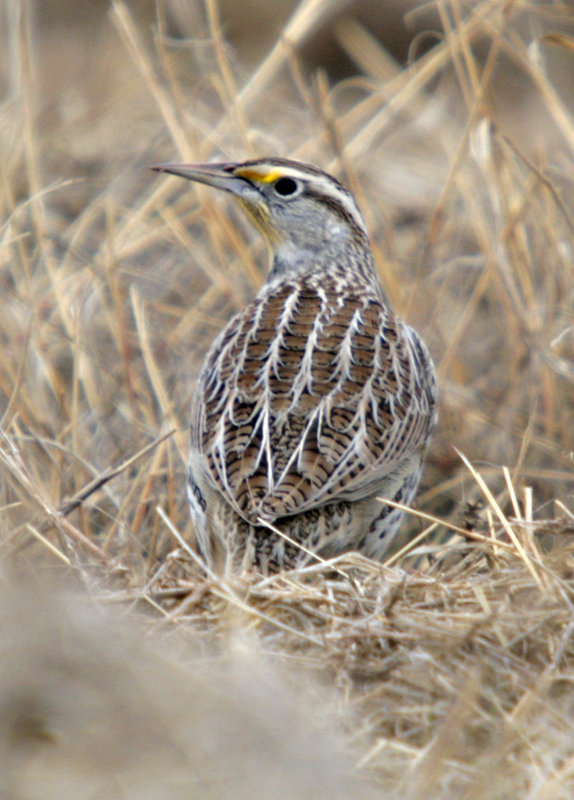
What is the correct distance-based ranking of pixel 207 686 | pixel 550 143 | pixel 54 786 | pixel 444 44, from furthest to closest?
1. pixel 550 143
2. pixel 444 44
3. pixel 207 686
4. pixel 54 786

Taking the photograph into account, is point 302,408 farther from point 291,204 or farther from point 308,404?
point 291,204

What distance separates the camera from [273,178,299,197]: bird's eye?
5.31 meters

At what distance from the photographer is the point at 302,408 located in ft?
13.8

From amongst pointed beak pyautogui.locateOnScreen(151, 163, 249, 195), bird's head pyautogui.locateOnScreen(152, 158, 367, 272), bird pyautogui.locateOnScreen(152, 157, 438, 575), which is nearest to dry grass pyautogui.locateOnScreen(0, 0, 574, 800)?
bird pyautogui.locateOnScreen(152, 157, 438, 575)

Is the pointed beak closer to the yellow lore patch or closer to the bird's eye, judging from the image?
the yellow lore patch

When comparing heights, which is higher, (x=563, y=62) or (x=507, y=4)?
(x=507, y=4)

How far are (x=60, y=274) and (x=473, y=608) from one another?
3729 mm

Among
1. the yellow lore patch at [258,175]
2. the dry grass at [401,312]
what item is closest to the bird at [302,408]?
the yellow lore patch at [258,175]

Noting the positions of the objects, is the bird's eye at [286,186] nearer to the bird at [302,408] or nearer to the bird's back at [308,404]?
the bird at [302,408]

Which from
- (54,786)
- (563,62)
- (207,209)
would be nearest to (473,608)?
(54,786)

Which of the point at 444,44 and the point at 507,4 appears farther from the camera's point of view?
the point at 444,44

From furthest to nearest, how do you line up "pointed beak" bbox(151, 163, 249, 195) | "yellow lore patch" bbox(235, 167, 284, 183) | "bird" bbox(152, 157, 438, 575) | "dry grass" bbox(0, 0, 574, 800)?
"yellow lore patch" bbox(235, 167, 284, 183) < "pointed beak" bbox(151, 163, 249, 195) < "bird" bbox(152, 157, 438, 575) < "dry grass" bbox(0, 0, 574, 800)

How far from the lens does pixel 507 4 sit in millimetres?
5809

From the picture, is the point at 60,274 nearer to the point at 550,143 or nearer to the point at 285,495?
the point at 285,495
